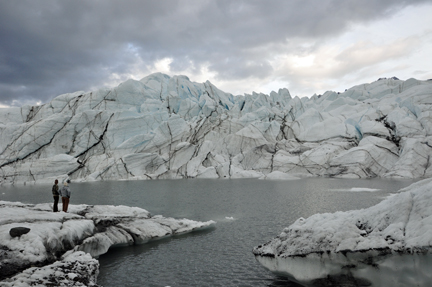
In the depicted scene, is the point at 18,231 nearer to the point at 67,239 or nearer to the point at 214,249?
the point at 67,239

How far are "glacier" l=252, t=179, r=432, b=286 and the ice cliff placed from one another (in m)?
35.5

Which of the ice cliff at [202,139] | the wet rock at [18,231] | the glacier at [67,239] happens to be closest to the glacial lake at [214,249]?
the glacier at [67,239]

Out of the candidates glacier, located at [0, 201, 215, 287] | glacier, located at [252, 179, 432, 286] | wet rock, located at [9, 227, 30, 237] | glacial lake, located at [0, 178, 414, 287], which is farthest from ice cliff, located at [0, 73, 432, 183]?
wet rock, located at [9, 227, 30, 237]

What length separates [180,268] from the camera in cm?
957

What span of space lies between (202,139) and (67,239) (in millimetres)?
46570

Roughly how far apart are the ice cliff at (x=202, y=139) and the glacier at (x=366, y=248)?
3548 centimetres

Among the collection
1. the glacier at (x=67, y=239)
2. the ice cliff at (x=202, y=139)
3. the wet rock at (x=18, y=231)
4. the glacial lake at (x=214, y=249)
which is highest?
the ice cliff at (x=202, y=139)

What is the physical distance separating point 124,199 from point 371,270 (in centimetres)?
2166

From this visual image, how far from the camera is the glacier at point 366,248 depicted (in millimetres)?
5603

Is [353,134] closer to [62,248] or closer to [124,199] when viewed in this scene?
[124,199]

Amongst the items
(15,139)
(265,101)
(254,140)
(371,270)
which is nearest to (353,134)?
(254,140)


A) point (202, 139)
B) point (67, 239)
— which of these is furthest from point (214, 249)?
point (202, 139)

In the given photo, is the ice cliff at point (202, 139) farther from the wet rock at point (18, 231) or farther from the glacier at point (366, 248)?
the wet rock at point (18, 231)

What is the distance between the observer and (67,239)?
30.9 feet
